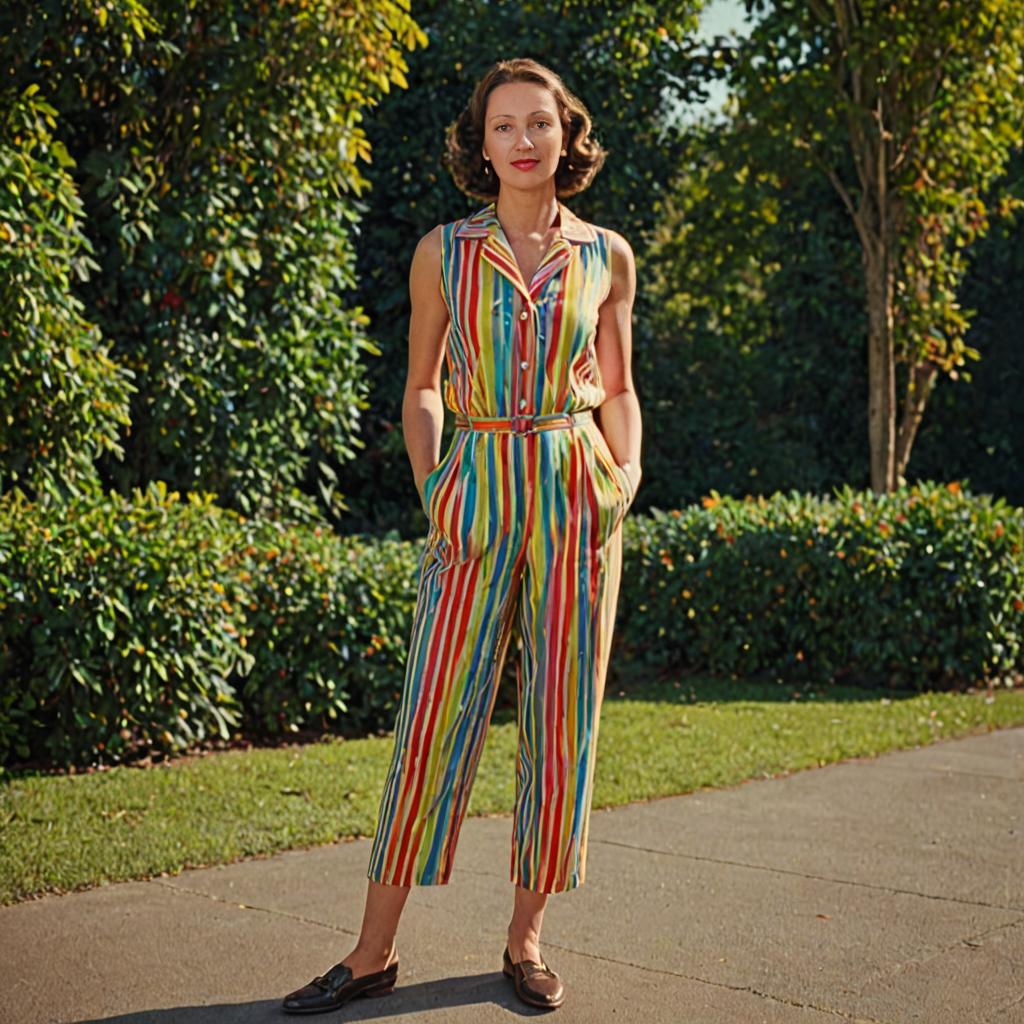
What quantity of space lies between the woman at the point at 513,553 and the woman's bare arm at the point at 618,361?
0.09 metres

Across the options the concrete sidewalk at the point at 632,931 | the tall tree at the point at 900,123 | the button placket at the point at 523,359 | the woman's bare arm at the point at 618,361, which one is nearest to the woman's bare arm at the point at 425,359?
the button placket at the point at 523,359

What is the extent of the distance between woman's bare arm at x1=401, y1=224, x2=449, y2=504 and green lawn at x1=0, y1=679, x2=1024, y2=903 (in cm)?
187

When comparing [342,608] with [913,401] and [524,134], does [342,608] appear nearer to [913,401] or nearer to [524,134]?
[524,134]

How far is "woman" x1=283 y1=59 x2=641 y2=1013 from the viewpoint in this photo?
3416 mm

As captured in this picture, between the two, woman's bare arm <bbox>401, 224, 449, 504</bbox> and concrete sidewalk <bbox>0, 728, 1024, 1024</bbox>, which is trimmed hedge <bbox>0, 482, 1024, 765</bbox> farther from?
woman's bare arm <bbox>401, 224, 449, 504</bbox>

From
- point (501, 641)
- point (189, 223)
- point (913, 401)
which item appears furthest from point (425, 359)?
point (913, 401)

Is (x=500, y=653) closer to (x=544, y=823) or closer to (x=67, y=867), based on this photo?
(x=544, y=823)

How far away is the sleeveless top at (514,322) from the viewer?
342 cm

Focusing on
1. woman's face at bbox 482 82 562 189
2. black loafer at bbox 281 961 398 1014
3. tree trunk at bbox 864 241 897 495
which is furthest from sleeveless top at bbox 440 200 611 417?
tree trunk at bbox 864 241 897 495

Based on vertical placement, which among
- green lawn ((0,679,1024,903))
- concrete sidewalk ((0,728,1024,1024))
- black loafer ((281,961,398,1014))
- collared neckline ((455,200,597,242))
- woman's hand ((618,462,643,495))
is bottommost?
green lawn ((0,679,1024,903))

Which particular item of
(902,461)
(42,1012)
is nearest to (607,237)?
(42,1012)

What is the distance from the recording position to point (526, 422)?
11.2 ft

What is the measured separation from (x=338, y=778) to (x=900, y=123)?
7.76 metres

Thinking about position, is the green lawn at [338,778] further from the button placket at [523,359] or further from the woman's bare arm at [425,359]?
the button placket at [523,359]
